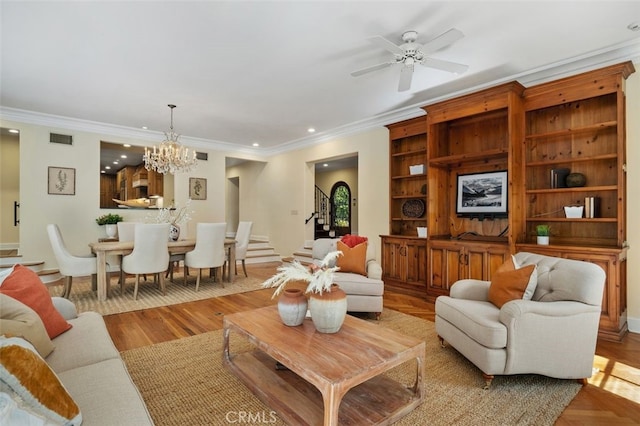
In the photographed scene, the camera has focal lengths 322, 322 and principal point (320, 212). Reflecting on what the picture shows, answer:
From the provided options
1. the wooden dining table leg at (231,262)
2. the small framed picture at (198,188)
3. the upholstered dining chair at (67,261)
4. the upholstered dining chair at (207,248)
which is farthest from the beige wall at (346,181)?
the upholstered dining chair at (67,261)

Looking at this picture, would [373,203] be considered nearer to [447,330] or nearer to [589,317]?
[447,330]

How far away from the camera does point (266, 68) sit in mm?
3605

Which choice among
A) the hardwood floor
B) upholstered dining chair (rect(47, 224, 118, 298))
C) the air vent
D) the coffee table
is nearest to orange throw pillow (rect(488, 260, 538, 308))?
the hardwood floor

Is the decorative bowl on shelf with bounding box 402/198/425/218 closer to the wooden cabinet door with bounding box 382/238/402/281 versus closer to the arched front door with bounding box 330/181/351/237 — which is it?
the wooden cabinet door with bounding box 382/238/402/281

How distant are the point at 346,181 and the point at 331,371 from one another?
9.19m

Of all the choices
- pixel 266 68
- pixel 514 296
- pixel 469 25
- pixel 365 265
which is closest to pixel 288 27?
pixel 266 68

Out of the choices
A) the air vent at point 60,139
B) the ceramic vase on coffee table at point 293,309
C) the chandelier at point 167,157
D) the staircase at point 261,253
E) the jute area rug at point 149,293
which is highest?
the air vent at point 60,139

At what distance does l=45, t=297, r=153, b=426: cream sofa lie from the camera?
1.18 metres

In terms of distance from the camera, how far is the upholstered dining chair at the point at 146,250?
4.24m

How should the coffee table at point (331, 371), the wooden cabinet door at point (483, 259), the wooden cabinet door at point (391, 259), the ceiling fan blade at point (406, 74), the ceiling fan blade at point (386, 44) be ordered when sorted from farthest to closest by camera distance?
the wooden cabinet door at point (391, 259)
the wooden cabinet door at point (483, 259)
the ceiling fan blade at point (406, 74)
the ceiling fan blade at point (386, 44)
the coffee table at point (331, 371)

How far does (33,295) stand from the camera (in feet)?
6.01

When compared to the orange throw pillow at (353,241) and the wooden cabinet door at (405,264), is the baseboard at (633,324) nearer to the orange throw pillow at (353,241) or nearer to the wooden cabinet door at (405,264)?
the wooden cabinet door at (405,264)

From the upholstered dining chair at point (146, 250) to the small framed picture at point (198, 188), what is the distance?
276 centimetres

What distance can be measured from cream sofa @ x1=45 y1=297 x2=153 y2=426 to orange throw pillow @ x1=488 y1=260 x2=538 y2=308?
8.09ft
